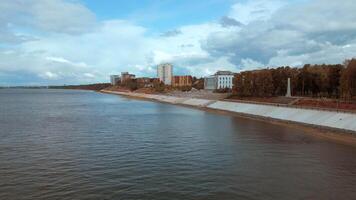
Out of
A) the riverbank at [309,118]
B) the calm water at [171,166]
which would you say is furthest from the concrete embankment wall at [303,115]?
the calm water at [171,166]

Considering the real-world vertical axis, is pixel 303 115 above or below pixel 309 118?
above

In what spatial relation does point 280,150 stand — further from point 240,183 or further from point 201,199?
point 201,199

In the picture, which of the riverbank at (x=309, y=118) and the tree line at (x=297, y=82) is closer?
the riverbank at (x=309, y=118)

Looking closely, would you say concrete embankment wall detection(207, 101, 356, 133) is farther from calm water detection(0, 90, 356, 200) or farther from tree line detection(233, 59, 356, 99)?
tree line detection(233, 59, 356, 99)

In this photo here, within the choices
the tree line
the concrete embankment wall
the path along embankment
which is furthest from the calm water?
the tree line

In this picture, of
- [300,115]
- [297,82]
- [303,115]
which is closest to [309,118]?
[303,115]

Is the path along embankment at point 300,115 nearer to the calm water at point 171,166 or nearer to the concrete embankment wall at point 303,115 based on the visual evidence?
the concrete embankment wall at point 303,115

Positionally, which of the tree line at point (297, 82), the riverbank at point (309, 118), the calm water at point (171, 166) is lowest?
the calm water at point (171, 166)

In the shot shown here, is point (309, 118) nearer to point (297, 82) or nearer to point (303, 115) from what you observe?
point (303, 115)

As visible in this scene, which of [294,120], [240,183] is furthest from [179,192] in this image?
[294,120]

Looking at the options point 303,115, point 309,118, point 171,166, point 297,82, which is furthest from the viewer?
point 297,82

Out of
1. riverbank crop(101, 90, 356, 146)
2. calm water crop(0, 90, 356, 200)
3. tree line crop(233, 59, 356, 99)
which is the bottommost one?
calm water crop(0, 90, 356, 200)

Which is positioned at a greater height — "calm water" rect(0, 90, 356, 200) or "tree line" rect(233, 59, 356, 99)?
"tree line" rect(233, 59, 356, 99)

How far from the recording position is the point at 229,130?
53.0m
